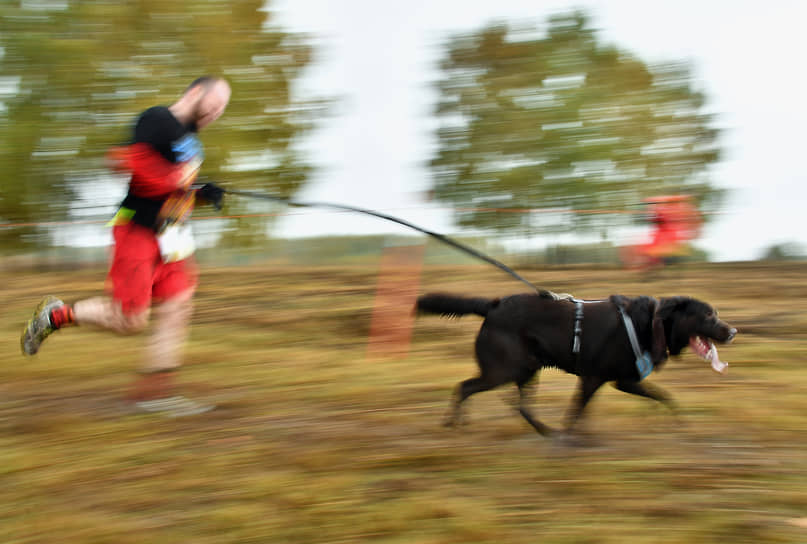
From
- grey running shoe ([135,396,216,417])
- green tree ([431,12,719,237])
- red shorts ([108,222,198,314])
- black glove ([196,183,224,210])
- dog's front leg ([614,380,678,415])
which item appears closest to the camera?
dog's front leg ([614,380,678,415])

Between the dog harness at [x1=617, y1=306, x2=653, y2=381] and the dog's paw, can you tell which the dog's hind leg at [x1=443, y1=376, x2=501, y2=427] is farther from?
the dog harness at [x1=617, y1=306, x2=653, y2=381]

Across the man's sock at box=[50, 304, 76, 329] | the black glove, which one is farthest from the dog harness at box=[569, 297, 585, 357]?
the man's sock at box=[50, 304, 76, 329]

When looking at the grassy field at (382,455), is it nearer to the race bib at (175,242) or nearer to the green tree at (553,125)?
the race bib at (175,242)

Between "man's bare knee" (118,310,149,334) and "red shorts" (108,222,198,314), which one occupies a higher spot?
"red shorts" (108,222,198,314)

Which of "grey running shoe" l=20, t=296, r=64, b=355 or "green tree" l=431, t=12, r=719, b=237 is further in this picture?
"green tree" l=431, t=12, r=719, b=237

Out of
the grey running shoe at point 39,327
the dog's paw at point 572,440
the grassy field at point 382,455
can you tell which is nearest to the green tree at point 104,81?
the grassy field at point 382,455

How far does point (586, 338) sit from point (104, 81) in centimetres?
1222

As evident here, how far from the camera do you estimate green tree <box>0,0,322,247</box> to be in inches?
531

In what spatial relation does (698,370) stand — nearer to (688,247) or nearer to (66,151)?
(688,247)

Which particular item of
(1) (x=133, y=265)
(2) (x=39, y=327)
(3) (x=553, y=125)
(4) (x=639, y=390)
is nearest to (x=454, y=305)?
(4) (x=639, y=390)

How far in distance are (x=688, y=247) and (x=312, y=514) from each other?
8.90 meters

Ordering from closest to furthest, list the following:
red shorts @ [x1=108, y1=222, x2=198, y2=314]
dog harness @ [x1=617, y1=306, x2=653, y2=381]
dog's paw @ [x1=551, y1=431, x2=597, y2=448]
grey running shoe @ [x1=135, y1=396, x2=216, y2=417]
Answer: dog harness @ [x1=617, y1=306, x2=653, y2=381], dog's paw @ [x1=551, y1=431, x2=597, y2=448], red shorts @ [x1=108, y1=222, x2=198, y2=314], grey running shoe @ [x1=135, y1=396, x2=216, y2=417]

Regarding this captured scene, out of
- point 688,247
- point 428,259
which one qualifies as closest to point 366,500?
point 688,247

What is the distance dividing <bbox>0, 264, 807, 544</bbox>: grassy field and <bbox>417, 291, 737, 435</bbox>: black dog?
13.8 inches
